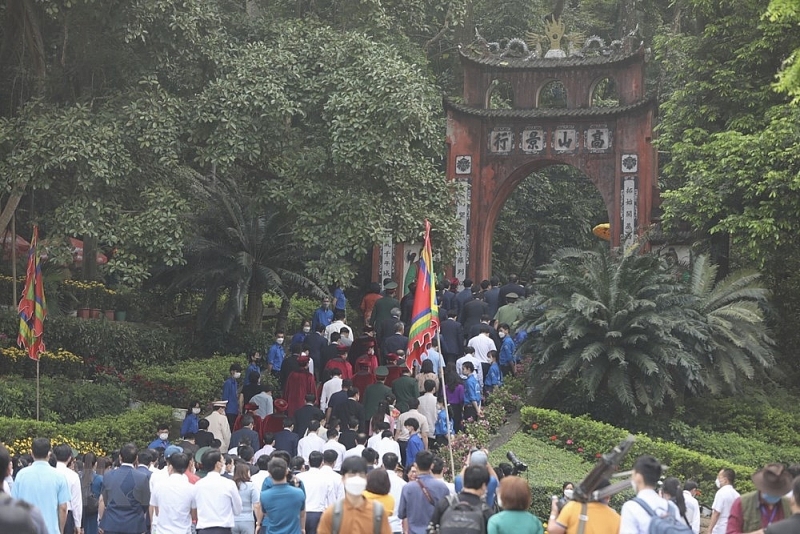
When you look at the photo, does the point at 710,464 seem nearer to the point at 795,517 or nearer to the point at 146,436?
the point at 146,436

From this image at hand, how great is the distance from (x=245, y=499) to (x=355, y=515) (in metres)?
3.11

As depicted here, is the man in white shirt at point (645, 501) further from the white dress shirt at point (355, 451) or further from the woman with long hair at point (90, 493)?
the woman with long hair at point (90, 493)

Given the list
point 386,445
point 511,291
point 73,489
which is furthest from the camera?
point 511,291

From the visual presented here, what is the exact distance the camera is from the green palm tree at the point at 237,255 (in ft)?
81.0

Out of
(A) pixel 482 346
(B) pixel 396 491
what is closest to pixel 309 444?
(B) pixel 396 491

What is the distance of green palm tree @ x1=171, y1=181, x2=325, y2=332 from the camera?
81.0 feet

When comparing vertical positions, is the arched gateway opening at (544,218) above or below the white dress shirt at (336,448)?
above

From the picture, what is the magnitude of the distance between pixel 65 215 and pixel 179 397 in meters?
3.64

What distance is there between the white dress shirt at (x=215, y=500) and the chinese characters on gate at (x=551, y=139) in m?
19.4

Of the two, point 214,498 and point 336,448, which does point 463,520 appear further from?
point 336,448

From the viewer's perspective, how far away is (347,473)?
1091 cm

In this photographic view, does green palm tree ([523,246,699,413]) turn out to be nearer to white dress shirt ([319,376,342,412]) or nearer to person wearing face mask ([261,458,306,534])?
white dress shirt ([319,376,342,412])

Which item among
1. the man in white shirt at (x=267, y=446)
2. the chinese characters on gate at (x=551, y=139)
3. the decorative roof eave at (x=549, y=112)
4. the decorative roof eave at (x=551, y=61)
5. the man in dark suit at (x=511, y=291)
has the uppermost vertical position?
the decorative roof eave at (x=551, y=61)

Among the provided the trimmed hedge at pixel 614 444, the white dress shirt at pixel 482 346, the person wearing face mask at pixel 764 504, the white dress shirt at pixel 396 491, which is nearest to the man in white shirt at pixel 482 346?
the white dress shirt at pixel 482 346
